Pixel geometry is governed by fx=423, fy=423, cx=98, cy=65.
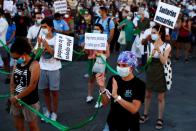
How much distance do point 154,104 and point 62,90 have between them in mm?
2153

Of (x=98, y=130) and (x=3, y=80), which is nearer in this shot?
(x=98, y=130)

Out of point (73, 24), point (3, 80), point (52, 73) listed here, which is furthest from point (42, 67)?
point (73, 24)

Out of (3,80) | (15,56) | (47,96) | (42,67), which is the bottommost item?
(3,80)

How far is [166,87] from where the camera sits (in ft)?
22.5

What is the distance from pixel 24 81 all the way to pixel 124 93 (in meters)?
1.49

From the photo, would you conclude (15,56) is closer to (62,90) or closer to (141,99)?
(141,99)

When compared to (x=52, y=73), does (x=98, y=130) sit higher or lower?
lower

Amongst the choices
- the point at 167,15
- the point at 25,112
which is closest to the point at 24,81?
the point at 25,112

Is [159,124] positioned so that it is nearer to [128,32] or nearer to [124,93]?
[124,93]

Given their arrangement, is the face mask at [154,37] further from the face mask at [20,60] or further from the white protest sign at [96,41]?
the face mask at [20,60]

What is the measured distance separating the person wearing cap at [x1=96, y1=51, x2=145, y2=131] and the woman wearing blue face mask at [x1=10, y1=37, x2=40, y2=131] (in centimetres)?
112

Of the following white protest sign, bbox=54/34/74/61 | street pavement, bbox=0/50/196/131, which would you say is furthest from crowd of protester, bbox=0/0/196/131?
street pavement, bbox=0/50/196/131

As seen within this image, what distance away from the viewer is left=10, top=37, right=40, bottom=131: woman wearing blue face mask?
17.2 feet

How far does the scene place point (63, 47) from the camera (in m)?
6.88
